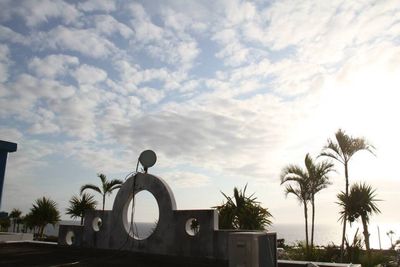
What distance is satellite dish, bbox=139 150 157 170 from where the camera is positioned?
613 inches

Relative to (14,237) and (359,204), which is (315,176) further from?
(14,237)

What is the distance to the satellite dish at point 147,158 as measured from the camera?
15.6 m

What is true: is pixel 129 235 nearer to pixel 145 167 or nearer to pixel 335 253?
pixel 145 167

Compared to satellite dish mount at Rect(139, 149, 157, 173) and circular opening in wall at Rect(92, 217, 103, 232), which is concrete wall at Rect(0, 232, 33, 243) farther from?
satellite dish mount at Rect(139, 149, 157, 173)

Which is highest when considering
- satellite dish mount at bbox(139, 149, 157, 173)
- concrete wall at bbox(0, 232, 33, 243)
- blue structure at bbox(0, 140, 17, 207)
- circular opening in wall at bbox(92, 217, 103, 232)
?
satellite dish mount at bbox(139, 149, 157, 173)

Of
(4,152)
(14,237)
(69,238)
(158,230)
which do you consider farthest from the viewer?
(14,237)

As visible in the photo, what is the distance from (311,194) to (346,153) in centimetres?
308

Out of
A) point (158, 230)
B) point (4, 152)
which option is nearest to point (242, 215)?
point (158, 230)

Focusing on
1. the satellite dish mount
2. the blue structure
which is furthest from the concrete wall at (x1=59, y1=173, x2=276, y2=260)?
the blue structure

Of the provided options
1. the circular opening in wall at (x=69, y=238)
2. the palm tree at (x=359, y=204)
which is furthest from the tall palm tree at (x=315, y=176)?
the circular opening in wall at (x=69, y=238)

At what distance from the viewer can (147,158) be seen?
51.3 feet

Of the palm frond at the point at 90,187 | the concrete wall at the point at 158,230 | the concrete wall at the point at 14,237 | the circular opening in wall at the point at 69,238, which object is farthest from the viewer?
the palm frond at the point at 90,187

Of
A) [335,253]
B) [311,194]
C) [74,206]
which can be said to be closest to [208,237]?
[335,253]

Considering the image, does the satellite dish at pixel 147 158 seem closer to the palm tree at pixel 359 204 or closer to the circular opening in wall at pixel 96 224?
the circular opening in wall at pixel 96 224
